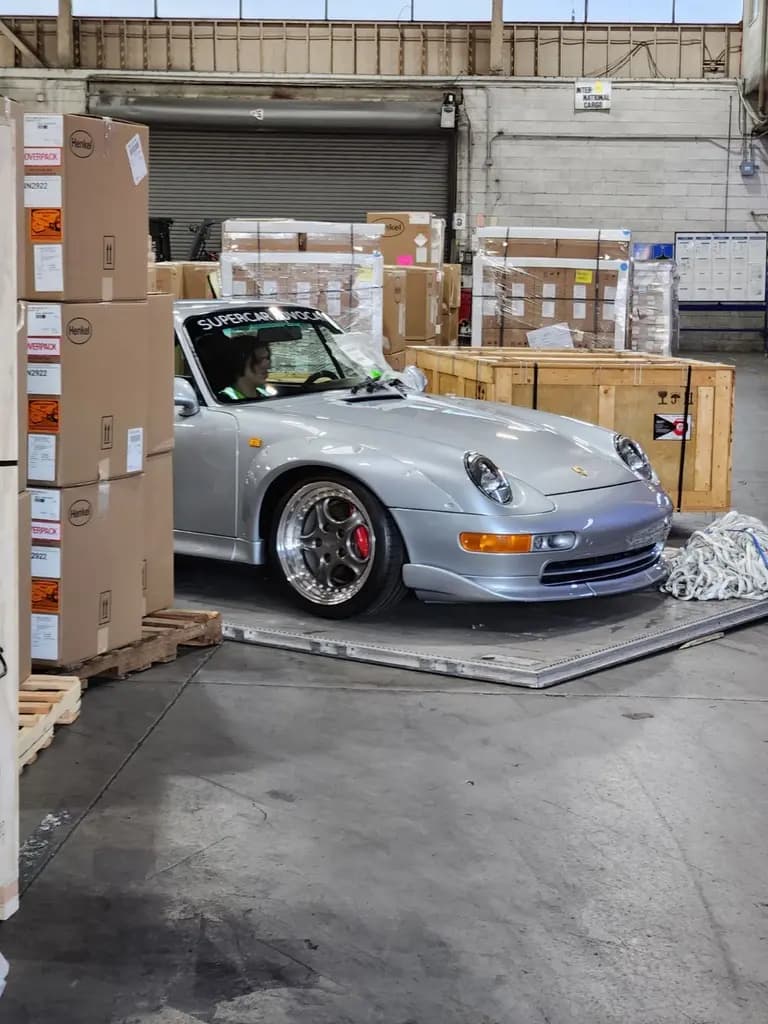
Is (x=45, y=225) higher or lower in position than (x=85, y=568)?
higher

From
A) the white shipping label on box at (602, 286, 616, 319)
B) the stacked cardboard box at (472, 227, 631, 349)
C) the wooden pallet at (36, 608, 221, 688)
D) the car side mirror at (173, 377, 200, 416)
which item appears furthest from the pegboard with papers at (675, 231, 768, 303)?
the wooden pallet at (36, 608, 221, 688)

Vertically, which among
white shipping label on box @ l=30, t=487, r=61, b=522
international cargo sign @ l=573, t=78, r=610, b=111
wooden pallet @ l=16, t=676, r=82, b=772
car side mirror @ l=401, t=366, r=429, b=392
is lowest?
wooden pallet @ l=16, t=676, r=82, b=772

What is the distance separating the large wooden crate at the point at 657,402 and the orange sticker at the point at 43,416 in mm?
3301

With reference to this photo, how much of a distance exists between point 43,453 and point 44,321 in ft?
1.43

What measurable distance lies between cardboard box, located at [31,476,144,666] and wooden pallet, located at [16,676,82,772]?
0.20 meters

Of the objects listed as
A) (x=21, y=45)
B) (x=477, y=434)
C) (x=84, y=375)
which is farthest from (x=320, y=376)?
(x=21, y=45)

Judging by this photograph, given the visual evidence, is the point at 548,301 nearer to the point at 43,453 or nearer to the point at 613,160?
the point at 43,453

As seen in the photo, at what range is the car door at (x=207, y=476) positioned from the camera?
5.81 meters

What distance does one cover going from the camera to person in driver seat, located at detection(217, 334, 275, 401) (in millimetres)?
6070

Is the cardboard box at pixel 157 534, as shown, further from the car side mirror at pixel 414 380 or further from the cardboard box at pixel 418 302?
the cardboard box at pixel 418 302

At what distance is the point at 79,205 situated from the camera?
4.39m

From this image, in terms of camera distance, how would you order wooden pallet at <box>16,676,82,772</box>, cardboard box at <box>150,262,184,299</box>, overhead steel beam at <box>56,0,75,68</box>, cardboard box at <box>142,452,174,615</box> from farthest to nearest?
overhead steel beam at <box>56,0,75,68</box> < cardboard box at <box>150,262,184,299</box> < cardboard box at <box>142,452,174,615</box> < wooden pallet at <box>16,676,82,772</box>

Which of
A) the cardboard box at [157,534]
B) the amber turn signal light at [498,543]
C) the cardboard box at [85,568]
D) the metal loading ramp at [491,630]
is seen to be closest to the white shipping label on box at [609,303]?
the metal loading ramp at [491,630]

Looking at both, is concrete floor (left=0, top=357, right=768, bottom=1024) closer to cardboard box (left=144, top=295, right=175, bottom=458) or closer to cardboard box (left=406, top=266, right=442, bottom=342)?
cardboard box (left=144, top=295, right=175, bottom=458)
